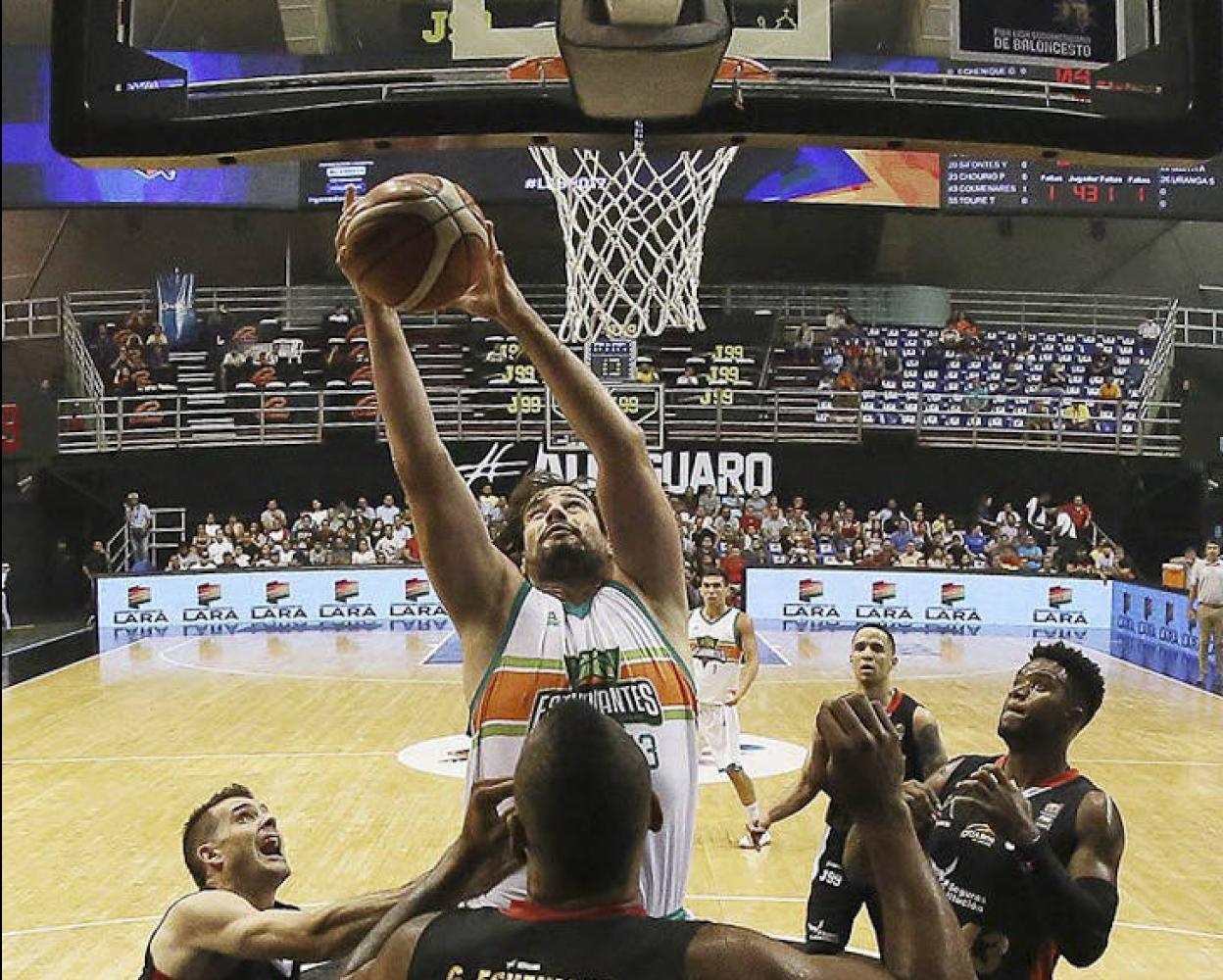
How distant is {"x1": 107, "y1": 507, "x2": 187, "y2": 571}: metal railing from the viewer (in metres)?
21.2

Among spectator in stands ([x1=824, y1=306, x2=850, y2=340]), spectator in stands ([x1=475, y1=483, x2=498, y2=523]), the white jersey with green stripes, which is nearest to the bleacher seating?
spectator in stands ([x1=824, y1=306, x2=850, y2=340])

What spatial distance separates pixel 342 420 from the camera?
2277cm

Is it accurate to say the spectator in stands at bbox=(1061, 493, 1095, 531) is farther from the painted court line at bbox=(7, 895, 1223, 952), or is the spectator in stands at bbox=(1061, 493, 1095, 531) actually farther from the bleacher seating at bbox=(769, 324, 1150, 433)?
the painted court line at bbox=(7, 895, 1223, 952)

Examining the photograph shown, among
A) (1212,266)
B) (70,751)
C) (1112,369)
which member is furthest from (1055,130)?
(1212,266)

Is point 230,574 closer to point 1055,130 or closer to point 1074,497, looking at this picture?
point 1074,497

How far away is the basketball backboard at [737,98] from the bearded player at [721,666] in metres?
5.74

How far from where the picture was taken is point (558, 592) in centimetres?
265

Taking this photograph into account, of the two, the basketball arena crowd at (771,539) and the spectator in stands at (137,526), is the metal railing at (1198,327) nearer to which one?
the basketball arena crowd at (771,539)

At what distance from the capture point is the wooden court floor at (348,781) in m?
6.31

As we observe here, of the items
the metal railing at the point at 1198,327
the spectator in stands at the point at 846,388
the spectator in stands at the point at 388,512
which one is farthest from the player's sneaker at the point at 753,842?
the metal railing at the point at 1198,327

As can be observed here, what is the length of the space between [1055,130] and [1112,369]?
72.7 ft

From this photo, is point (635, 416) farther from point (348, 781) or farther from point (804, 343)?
point (348, 781)

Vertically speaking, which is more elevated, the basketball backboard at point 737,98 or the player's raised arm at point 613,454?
the basketball backboard at point 737,98

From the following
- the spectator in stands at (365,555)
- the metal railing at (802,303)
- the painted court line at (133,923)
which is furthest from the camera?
the metal railing at (802,303)
